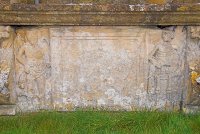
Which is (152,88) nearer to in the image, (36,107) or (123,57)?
(123,57)

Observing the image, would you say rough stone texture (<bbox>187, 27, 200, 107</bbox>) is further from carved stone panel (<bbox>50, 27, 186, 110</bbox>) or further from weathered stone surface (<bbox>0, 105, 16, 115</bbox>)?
weathered stone surface (<bbox>0, 105, 16, 115</bbox>)

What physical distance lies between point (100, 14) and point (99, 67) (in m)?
0.68

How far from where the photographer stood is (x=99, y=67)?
4723mm

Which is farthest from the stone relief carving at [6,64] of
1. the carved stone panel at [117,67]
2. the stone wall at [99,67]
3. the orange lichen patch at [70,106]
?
the orange lichen patch at [70,106]

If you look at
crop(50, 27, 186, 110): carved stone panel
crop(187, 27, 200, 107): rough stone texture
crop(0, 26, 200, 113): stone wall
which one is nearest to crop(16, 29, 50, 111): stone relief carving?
crop(0, 26, 200, 113): stone wall

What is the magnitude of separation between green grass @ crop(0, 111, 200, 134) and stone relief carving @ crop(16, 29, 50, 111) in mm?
292

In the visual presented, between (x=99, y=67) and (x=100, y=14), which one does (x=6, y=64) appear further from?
(x=100, y=14)

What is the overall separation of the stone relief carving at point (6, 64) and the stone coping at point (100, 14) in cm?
17

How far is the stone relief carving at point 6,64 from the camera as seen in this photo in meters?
4.54

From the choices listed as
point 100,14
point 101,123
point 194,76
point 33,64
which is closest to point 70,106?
point 101,123

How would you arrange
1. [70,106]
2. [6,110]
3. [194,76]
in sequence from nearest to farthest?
[194,76]
[6,110]
[70,106]

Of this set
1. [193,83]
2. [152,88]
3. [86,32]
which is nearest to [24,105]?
[86,32]

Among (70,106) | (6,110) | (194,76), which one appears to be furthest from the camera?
(70,106)

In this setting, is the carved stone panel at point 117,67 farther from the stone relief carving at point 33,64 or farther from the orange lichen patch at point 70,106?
the stone relief carving at point 33,64
